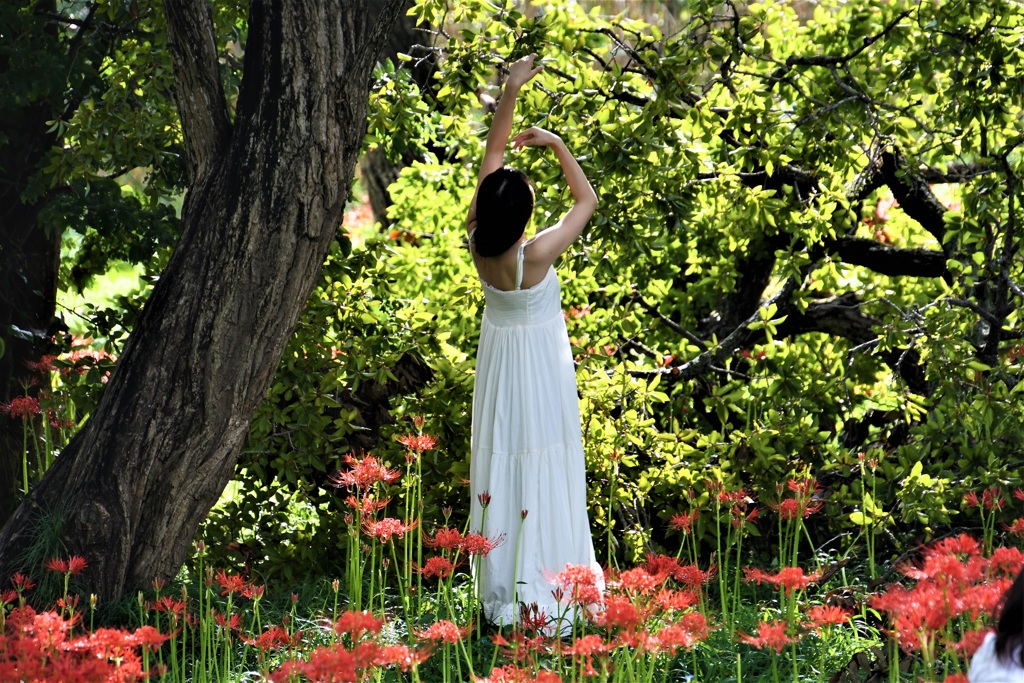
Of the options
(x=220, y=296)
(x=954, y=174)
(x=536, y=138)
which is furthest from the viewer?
(x=954, y=174)

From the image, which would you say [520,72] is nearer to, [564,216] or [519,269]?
[564,216]

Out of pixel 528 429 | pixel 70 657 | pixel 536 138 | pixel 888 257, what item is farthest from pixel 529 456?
pixel 888 257

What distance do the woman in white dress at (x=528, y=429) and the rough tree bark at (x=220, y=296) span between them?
603 millimetres

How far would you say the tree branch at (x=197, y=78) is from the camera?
402 cm

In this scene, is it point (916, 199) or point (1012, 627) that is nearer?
point (1012, 627)

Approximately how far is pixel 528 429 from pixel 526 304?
1.48 feet

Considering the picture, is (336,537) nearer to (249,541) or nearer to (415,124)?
(249,541)

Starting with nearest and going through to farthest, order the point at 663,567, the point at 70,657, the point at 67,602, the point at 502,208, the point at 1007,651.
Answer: the point at 1007,651 → the point at 70,657 → the point at 663,567 → the point at 67,602 → the point at 502,208

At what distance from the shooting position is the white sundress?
4.10 metres

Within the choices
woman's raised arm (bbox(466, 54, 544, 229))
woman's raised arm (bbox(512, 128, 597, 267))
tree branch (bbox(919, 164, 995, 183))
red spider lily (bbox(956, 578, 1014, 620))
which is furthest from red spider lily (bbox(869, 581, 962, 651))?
tree branch (bbox(919, 164, 995, 183))

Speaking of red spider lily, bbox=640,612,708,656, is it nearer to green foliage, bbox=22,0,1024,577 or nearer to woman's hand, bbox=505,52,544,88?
green foliage, bbox=22,0,1024,577

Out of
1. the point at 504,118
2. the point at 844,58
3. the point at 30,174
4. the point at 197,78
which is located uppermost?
the point at 844,58

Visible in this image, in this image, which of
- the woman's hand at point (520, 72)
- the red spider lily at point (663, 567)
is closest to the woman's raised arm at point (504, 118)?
the woman's hand at point (520, 72)

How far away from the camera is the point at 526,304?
4078 millimetres
